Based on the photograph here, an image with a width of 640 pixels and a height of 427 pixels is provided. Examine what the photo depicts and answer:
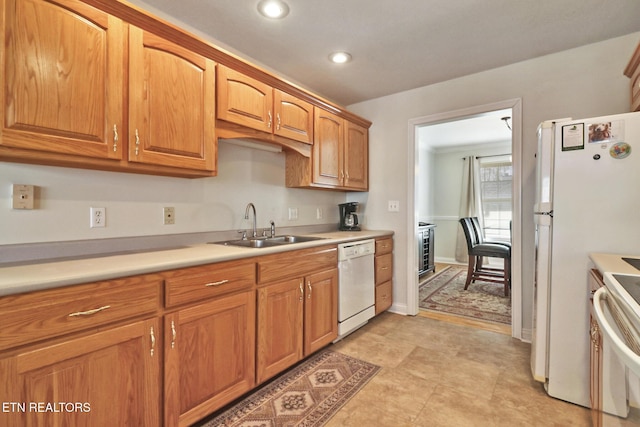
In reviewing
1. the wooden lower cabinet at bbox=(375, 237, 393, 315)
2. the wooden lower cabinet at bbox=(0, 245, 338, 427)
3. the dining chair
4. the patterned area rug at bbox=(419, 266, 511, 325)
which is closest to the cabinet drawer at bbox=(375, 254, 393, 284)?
the wooden lower cabinet at bbox=(375, 237, 393, 315)

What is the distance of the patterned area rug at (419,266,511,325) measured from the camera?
3115 mm

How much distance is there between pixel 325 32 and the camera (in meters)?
2.07

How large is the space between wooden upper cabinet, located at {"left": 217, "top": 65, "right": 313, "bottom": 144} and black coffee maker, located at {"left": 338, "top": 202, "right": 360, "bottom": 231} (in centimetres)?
99

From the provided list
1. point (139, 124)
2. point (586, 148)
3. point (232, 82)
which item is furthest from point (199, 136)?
point (586, 148)

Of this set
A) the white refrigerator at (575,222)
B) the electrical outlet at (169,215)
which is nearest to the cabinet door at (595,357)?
the white refrigerator at (575,222)

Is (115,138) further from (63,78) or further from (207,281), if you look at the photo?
(207,281)

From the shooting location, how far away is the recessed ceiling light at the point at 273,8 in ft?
5.80

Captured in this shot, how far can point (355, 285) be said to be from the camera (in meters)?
2.55

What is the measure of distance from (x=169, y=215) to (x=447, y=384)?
6.80 ft

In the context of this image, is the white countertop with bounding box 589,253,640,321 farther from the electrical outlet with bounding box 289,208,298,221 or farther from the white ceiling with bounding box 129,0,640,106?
the electrical outlet with bounding box 289,208,298,221

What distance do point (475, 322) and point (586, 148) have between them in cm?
191

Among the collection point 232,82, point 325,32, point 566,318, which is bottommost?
A: point 566,318

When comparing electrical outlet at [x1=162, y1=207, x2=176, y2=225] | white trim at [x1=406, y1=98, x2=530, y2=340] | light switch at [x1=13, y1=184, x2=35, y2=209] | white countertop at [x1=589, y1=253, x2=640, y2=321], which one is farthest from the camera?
white trim at [x1=406, y1=98, x2=530, y2=340]

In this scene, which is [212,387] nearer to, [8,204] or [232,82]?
[8,204]
